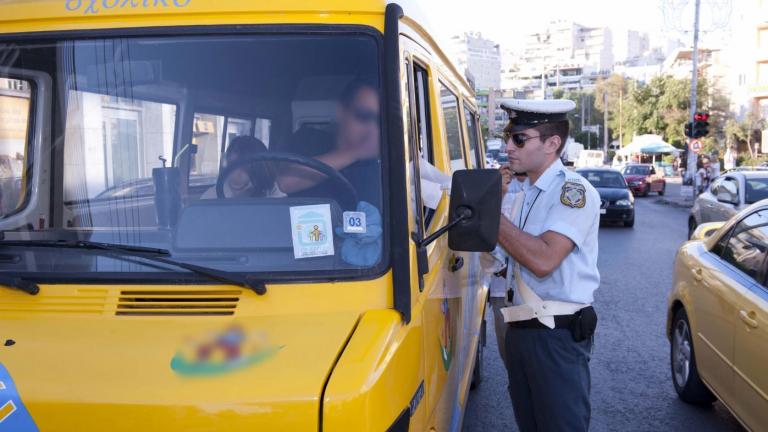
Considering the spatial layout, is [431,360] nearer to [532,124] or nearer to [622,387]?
[532,124]

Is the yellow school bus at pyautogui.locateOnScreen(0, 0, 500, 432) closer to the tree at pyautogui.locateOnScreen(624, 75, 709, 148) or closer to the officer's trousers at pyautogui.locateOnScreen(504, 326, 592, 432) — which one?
the officer's trousers at pyautogui.locateOnScreen(504, 326, 592, 432)

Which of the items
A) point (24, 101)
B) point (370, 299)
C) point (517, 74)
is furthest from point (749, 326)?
point (517, 74)

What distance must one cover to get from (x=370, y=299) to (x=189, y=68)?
3.32 ft

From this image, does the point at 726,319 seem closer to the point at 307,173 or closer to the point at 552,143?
the point at 552,143

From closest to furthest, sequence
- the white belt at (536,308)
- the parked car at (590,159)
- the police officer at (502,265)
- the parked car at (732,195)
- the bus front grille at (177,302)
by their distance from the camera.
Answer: the bus front grille at (177,302)
the white belt at (536,308)
the police officer at (502,265)
the parked car at (732,195)
the parked car at (590,159)

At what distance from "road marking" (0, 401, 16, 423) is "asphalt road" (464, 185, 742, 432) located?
368 cm

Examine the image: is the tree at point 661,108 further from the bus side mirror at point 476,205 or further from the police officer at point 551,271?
the bus side mirror at point 476,205

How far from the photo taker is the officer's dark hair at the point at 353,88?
238 cm

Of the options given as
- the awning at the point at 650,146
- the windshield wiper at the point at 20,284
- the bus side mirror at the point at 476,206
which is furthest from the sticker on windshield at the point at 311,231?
the awning at the point at 650,146

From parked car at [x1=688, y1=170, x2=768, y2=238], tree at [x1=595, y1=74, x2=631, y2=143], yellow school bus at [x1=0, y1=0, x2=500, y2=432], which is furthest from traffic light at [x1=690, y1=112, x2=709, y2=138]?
tree at [x1=595, y1=74, x2=631, y2=143]

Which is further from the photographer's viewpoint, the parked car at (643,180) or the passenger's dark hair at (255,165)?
the parked car at (643,180)

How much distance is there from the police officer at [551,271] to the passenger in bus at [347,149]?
73 cm

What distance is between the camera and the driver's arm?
2387mm

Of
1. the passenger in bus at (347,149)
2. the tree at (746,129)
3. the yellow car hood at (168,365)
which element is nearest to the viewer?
the yellow car hood at (168,365)
